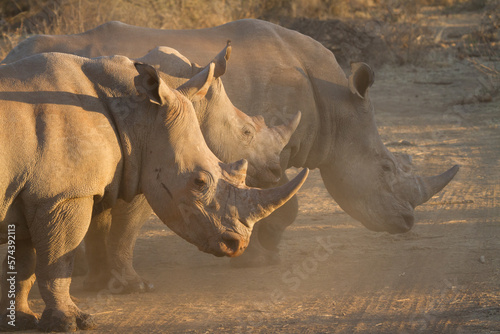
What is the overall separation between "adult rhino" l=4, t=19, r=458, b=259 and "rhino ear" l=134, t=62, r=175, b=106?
6.40 feet

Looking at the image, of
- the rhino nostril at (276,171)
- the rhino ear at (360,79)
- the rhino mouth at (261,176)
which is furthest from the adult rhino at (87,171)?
the rhino ear at (360,79)

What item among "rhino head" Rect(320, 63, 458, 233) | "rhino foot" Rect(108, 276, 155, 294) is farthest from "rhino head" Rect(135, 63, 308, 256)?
"rhino head" Rect(320, 63, 458, 233)

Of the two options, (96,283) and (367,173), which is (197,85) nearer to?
(96,283)

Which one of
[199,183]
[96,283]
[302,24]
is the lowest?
[302,24]

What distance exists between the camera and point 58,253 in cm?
484

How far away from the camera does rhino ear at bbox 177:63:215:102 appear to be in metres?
5.43

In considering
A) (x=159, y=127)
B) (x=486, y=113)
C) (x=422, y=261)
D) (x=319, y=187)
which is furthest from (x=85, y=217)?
(x=486, y=113)

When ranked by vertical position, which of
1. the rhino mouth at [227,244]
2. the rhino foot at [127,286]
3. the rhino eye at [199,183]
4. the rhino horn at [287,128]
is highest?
the rhino eye at [199,183]

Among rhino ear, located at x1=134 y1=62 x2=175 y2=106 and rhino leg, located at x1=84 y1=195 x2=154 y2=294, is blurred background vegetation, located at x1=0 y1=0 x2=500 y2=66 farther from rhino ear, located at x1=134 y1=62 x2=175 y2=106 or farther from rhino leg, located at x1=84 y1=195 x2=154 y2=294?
rhino ear, located at x1=134 y1=62 x2=175 y2=106

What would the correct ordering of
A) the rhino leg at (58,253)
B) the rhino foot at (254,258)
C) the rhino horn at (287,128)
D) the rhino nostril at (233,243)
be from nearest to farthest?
the rhino leg at (58,253) → the rhino nostril at (233,243) → the rhino horn at (287,128) → the rhino foot at (254,258)

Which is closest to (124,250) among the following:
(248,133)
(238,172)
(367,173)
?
(248,133)

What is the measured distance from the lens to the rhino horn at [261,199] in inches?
197

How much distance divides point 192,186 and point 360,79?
108 inches

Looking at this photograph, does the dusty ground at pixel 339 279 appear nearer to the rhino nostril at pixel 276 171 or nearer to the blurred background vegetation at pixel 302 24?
the rhino nostril at pixel 276 171
